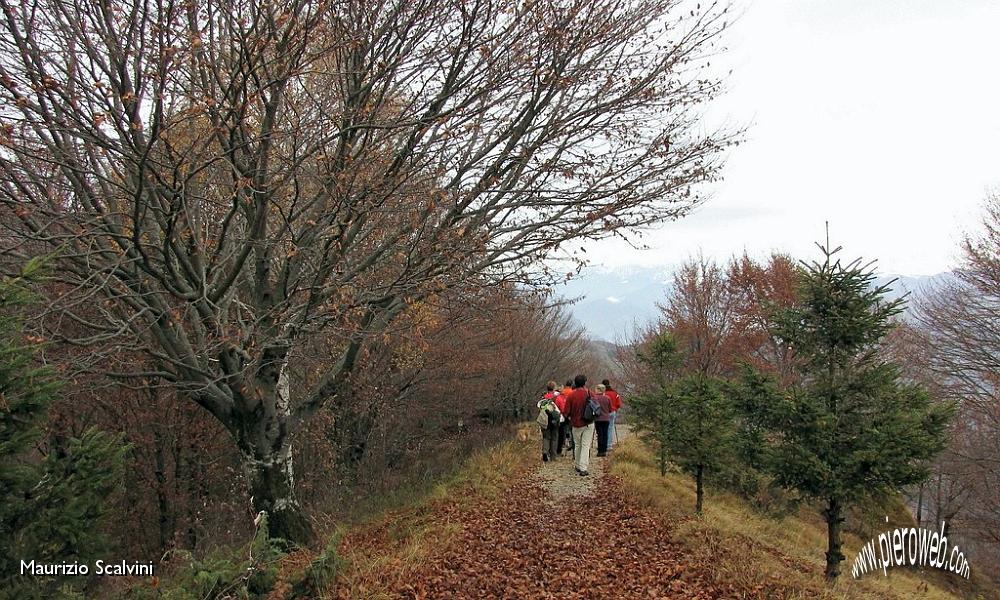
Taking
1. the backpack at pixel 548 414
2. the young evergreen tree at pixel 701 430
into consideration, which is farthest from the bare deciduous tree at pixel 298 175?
the backpack at pixel 548 414

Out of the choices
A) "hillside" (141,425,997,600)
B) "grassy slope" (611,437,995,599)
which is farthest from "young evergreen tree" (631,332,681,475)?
"hillside" (141,425,997,600)

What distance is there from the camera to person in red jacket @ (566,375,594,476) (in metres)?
9.61

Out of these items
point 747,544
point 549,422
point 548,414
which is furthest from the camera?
point 549,422

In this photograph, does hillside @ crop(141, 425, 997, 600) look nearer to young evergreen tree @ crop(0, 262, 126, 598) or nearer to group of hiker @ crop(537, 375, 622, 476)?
group of hiker @ crop(537, 375, 622, 476)

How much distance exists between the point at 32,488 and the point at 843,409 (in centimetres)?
783

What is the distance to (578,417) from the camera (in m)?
9.64

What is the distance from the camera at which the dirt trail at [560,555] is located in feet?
17.2

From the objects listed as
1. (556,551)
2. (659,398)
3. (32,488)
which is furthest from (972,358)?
(32,488)

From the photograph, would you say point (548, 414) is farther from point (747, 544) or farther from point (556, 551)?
point (747, 544)

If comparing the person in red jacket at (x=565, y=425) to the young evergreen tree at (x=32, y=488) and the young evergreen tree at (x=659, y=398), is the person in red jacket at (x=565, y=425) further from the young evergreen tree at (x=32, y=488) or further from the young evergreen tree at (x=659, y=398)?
the young evergreen tree at (x=32, y=488)

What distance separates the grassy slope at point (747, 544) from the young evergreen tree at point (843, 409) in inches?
28.3

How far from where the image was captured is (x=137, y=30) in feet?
15.1

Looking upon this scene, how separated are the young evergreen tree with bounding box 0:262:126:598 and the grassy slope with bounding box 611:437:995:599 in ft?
19.5

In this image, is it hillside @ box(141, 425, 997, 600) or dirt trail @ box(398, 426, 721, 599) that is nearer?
hillside @ box(141, 425, 997, 600)
